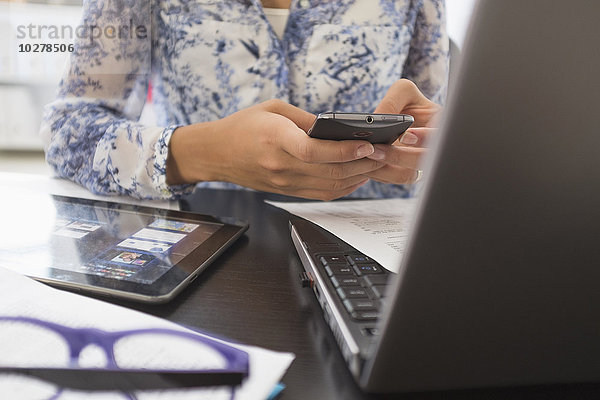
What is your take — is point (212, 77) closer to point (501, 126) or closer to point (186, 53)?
point (186, 53)

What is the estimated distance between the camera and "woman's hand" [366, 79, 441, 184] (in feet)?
1.69

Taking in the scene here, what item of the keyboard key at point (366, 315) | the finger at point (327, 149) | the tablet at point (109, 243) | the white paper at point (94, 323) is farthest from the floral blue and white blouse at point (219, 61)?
the keyboard key at point (366, 315)

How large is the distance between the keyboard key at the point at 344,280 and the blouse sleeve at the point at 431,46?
642 mm

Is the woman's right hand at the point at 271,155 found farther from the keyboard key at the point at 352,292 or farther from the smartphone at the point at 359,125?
the keyboard key at the point at 352,292

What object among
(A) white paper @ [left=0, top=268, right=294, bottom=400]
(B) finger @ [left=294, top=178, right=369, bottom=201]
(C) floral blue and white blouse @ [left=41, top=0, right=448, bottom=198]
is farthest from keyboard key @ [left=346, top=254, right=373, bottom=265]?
(C) floral blue and white blouse @ [left=41, top=0, right=448, bottom=198]

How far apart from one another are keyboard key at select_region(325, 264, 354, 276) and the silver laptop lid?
0.41 ft

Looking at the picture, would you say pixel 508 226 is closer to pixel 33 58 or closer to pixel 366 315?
pixel 366 315

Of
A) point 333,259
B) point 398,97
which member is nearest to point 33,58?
point 398,97

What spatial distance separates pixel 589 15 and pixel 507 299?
A: 0.11 meters

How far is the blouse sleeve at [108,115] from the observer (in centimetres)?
62

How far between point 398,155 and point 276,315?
263 mm

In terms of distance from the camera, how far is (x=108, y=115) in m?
0.72

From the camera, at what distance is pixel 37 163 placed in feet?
2.42

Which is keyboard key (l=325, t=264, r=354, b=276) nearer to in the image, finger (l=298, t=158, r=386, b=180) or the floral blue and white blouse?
finger (l=298, t=158, r=386, b=180)
